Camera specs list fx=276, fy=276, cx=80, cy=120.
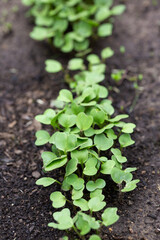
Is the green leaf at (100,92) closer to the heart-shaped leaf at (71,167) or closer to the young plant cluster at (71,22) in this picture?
the heart-shaped leaf at (71,167)

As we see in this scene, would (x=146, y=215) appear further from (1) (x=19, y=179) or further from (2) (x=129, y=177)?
(1) (x=19, y=179)

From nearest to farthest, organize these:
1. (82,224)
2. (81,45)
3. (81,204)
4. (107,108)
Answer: (82,224) → (81,204) → (107,108) → (81,45)

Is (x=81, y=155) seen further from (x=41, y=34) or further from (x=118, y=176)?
(x=41, y=34)

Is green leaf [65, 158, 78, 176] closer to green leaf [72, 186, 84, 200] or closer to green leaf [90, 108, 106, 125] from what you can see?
green leaf [72, 186, 84, 200]

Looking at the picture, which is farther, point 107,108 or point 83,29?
point 83,29

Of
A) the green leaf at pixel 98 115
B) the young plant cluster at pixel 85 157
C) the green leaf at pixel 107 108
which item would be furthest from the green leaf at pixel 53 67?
the green leaf at pixel 98 115

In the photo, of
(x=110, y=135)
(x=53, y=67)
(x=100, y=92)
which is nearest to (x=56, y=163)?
(x=110, y=135)
